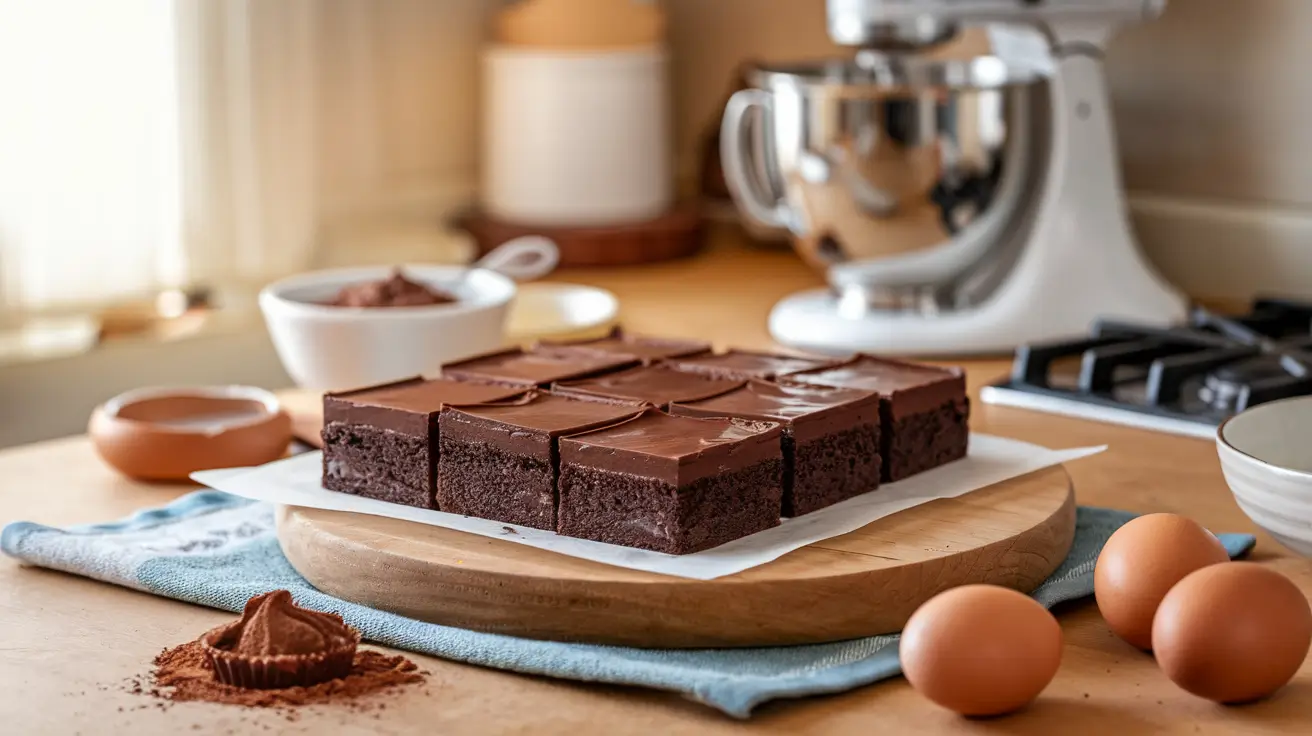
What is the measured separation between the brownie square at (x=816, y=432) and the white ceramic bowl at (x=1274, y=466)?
219mm

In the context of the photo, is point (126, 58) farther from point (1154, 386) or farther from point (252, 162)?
point (1154, 386)

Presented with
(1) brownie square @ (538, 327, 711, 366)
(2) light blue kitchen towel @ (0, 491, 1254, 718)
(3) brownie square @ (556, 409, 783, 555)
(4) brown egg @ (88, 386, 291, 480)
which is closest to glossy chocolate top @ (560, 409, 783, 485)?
(3) brownie square @ (556, 409, 783, 555)

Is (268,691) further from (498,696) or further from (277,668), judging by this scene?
(498,696)

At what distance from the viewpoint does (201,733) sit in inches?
28.5

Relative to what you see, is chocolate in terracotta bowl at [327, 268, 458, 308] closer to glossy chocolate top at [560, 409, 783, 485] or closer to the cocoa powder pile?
glossy chocolate top at [560, 409, 783, 485]

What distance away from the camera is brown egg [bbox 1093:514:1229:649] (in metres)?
0.80

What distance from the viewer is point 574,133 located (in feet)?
6.84

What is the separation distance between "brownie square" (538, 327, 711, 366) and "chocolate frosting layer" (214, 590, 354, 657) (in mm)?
402

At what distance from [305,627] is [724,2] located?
5.75ft

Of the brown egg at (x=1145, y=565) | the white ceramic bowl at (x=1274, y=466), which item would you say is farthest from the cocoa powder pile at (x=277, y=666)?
the white ceramic bowl at (x=1274, y=466)

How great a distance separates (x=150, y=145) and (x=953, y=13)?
931 millimetres

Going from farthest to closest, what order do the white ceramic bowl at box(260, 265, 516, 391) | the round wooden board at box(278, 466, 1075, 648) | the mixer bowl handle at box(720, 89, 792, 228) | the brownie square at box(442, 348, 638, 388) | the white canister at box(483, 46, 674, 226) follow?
1. the white canister at box(483, 46, 674, 226)
2. the mixer bowl handle at box(720, 89, 792, 228)
3. the white ceramic bowl at box(260, 265, 516, 391)
4. the brownie square at box(442, 348, 638, 388)
5. the round wooden board at box(278, 466, 1075, 648)

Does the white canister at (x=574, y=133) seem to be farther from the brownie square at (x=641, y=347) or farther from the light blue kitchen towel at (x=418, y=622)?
the light blue kitchen towel at (x=418, y=622)

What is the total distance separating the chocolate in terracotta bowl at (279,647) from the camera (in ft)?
2.53
